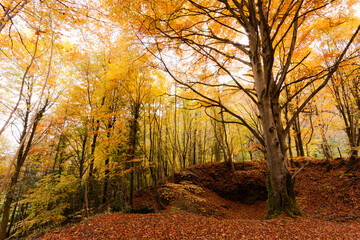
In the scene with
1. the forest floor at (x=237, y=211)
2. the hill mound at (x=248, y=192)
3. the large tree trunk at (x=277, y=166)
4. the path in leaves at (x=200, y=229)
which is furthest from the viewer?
the hill mound at (x=248, y=192)

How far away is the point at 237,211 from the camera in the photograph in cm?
785

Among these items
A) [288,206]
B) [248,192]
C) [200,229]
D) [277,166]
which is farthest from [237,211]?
[200,229]

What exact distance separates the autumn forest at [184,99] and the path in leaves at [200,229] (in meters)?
0.03

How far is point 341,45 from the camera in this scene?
6840 millimetres

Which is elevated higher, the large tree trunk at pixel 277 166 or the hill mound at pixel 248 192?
the large tree trunk at pixel 277 166

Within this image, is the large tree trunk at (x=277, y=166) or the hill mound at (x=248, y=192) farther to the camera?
the hill mound at (x=248, y=192)

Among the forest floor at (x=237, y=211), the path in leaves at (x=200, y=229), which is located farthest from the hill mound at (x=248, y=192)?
the path in leaves at (x=200, y=229)

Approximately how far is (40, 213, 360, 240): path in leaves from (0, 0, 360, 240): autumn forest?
0.03 meters

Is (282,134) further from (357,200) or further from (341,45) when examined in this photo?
(341,45)

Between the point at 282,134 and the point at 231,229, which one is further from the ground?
the point at 282,134

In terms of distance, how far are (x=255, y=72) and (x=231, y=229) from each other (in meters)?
3.54

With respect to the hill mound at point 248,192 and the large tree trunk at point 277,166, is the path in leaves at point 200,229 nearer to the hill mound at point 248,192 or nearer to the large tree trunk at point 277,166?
the large tree trunk at point 277,166

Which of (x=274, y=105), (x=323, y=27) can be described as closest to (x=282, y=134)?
(x=274, y=105)

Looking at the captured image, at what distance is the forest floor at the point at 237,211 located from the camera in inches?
112
